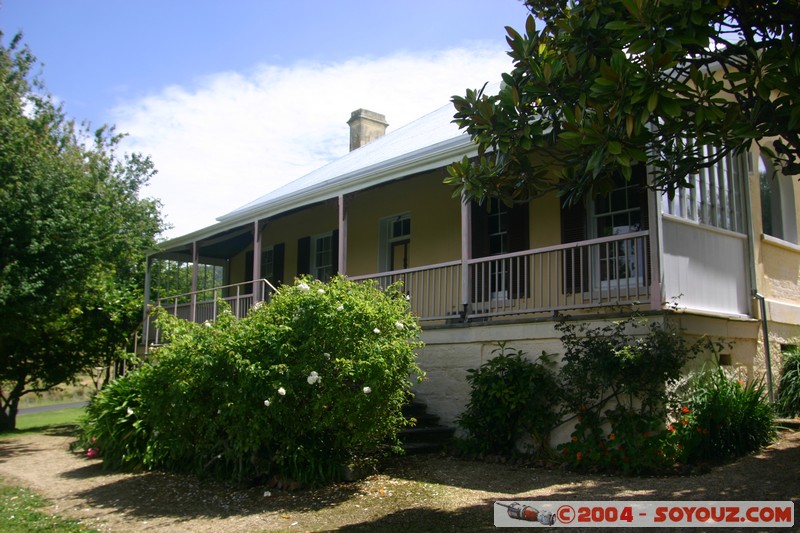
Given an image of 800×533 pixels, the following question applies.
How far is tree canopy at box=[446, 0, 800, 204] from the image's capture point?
578 centimetres

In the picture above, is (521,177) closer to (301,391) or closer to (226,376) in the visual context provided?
(301,391)

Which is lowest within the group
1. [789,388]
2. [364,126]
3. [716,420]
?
[716,420]

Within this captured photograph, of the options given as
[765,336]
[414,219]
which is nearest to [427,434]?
[765,336]

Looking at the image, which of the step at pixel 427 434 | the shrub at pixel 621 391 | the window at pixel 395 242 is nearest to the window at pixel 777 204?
the shrub at pixel 621 391

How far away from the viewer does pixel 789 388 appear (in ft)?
33.6

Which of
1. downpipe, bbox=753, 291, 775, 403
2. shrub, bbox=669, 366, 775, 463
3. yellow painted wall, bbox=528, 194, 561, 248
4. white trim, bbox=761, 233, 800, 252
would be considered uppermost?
yellow painted wall, bbox=528, 194, 561, 248

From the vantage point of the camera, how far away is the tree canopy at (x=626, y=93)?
5.78 meters

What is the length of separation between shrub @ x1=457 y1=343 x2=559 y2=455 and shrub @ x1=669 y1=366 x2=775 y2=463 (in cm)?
142

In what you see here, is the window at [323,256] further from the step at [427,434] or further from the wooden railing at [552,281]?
the step at [427,434]

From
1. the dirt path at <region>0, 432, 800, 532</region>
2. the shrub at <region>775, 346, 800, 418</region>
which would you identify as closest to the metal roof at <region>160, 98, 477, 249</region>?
the dirt path at <region>0, 432, 800, 532</region>

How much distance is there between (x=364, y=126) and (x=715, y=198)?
1285cm

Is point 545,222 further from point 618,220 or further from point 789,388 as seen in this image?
point 789,388

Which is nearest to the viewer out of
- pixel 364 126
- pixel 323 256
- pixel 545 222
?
pixel 545 222

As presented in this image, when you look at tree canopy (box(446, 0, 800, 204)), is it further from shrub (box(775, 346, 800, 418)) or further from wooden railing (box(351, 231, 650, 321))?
shrub (box(775, 346, 800, 418))
